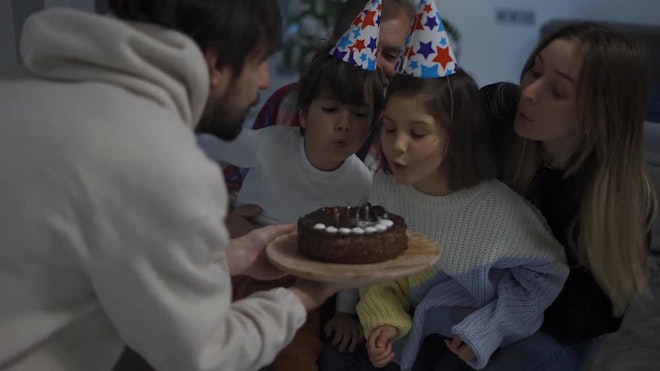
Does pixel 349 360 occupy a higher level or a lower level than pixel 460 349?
lower

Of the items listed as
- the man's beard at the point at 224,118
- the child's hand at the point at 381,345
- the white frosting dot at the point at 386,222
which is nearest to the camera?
the man's beard at the point at 224,118

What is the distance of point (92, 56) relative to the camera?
1039 millimetres

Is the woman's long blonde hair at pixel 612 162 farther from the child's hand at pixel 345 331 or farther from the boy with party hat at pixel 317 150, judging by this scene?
the child's hand at pixel 345 331

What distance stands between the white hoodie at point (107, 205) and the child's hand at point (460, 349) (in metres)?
0.51

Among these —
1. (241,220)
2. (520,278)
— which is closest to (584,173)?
(520,278)

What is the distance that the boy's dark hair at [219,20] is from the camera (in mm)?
1100

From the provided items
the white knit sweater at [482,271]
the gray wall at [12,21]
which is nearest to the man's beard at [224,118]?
the white knit sweater at [482,271]

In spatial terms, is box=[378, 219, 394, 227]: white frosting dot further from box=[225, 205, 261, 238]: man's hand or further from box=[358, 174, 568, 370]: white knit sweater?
box=[225, 205, 261, 238]: man's hand

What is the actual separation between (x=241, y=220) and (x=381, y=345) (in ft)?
1.41

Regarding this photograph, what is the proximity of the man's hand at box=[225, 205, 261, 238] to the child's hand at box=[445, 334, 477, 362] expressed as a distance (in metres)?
0.50

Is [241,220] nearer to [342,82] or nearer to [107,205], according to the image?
[342,82]

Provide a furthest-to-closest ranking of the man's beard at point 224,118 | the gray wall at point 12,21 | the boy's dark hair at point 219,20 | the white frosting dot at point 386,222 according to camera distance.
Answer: the gray wall at point 12,21 < the white frosting dot at point 386,222 < the man's beard at point 224,118 < the boy's dark hair at point 219,20

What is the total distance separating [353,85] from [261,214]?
0.37 m

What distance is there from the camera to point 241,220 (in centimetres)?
176
